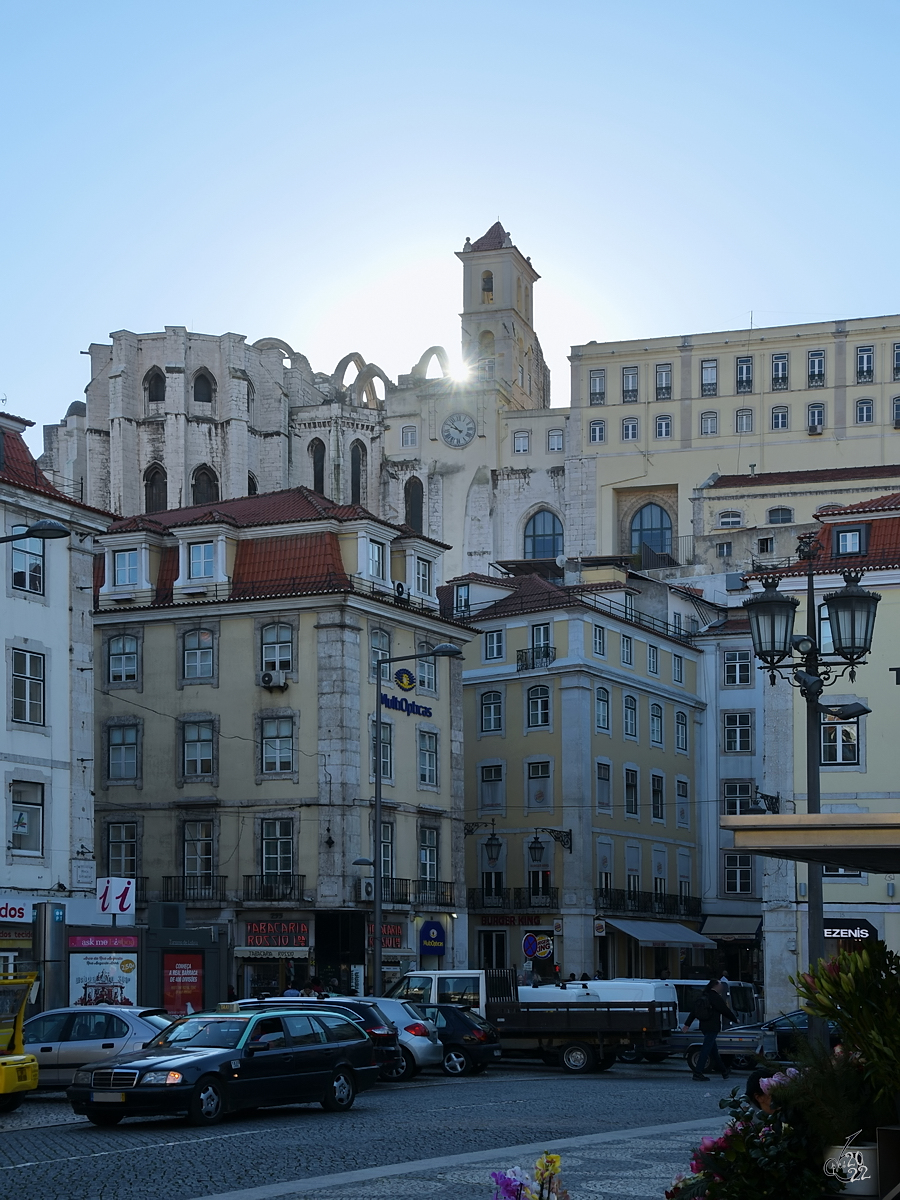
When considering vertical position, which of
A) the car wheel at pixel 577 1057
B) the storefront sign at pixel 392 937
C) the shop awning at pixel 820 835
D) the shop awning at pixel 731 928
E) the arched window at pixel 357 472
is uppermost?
the arched window at pixel 357 472

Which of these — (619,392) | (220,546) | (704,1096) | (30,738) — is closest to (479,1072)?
(704,1096)

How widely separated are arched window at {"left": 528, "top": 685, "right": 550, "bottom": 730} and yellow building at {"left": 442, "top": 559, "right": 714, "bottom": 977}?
49mm

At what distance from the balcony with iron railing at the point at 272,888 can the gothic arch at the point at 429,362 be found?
7267 centimetres

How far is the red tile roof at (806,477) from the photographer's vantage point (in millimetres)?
93375

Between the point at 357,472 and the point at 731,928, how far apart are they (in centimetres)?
5344

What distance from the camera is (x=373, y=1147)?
19.0m

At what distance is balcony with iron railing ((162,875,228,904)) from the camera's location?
50406 mm

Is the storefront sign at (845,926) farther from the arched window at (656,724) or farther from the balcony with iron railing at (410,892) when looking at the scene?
the arched window at (656,724)

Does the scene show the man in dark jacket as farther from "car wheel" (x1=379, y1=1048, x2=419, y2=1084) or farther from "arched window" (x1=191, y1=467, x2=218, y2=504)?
"arched window" (x1=191, y1=467, x2=218, y2=504)

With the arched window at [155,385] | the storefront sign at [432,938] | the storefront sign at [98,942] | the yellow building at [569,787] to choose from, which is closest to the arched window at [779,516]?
the yellow building at [569,787]

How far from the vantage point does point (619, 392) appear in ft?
353

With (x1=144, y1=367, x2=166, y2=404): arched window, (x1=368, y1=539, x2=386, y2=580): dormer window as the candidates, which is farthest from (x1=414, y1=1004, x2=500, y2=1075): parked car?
(x1=144, y1=367, x2=166, y2=404): arched window

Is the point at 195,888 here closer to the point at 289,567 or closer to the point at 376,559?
the point at 289,567

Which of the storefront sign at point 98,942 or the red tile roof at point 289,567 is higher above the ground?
the red tile roof at point 289,567
